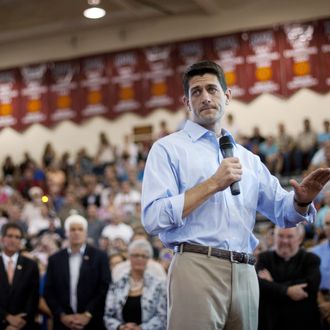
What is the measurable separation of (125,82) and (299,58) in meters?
4.30

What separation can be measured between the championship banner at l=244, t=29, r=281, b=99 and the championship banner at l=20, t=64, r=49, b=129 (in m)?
5.44

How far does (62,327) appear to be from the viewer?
5.58 meters

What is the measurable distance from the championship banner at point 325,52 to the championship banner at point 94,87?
17.3 feet

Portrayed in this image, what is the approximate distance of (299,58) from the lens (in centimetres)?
1419

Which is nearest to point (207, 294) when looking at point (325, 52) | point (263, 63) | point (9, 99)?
point (325, 52)

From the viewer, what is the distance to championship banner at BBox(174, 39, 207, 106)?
49.9ft

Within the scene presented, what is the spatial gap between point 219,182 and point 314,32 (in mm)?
12555

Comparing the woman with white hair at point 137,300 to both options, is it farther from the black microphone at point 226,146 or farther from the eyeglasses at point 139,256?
the black microphone at point 226,146

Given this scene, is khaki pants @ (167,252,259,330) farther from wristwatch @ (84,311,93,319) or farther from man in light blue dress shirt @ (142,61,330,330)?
wristwatch @ (84,311,93,319)

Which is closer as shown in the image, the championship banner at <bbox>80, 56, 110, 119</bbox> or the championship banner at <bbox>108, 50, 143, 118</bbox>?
the championship banner at <bbox>108, 50, 143, 118</bbox>

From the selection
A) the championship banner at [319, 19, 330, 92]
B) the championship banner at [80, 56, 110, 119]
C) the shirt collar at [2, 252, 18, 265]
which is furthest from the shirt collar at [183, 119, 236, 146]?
the championship banner at [80, 56, 110, 119]

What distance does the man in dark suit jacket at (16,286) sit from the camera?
568 cm

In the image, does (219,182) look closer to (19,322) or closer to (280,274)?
(280,274)

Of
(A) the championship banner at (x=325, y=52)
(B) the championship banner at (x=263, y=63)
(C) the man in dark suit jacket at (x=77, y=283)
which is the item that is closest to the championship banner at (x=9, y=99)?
(B) the championship banner at (x=263, y=63)
